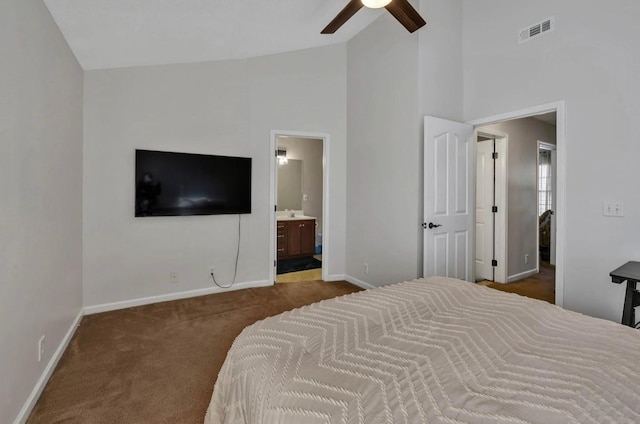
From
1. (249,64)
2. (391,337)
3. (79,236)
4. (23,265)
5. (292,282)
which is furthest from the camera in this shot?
(292,282)

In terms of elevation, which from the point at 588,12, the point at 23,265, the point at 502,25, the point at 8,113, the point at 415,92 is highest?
the point at 502,25

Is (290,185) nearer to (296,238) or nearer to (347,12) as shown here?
(296,238)

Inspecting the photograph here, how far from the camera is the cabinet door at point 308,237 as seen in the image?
5734mm

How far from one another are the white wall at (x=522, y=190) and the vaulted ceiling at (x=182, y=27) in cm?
256

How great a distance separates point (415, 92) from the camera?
3098 mm

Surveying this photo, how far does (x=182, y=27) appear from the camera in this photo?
2.58 metres

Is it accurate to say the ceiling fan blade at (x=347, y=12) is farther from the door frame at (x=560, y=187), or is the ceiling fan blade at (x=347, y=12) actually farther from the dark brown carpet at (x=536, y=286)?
the dark brown carpet at (x=536, y=286)

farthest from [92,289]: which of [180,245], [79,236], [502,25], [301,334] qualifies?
[502,25]

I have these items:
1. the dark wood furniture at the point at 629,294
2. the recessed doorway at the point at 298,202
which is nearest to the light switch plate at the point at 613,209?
the dark wood furniture at the point at 629,294

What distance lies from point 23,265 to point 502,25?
429cm

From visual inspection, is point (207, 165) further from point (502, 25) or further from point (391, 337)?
point (502, 25)

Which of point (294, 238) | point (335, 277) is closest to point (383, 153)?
point (335, 277)

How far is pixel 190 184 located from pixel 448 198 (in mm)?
2787

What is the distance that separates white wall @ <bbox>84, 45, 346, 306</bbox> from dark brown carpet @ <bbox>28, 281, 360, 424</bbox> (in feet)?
1.35
